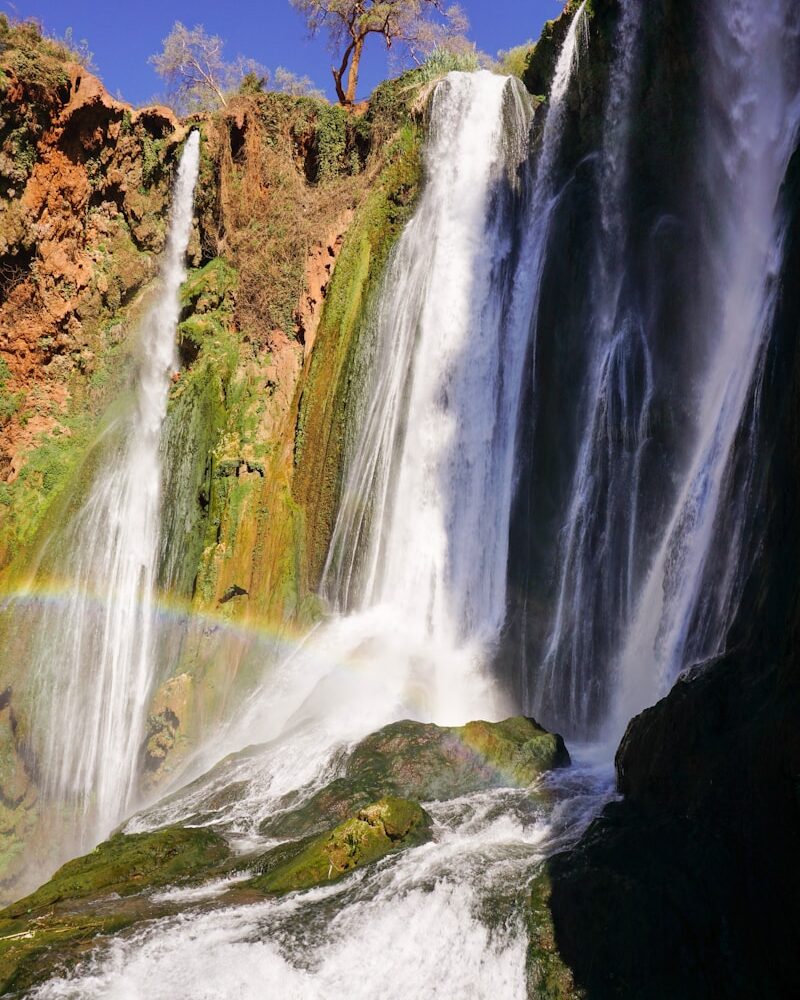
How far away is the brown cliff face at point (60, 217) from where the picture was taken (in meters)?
21.3

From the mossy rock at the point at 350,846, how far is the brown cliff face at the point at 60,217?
53.6 feet

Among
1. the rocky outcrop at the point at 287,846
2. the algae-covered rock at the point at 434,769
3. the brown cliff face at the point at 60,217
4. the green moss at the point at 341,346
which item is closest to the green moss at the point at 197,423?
the green moss at the point at 341,346

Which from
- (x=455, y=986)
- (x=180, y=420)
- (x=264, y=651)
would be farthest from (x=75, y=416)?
(x=455, y=986)

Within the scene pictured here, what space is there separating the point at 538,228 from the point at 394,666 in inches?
350

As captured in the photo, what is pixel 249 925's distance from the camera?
679 centimetres

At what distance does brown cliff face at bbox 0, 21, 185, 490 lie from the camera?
21344 millimetres

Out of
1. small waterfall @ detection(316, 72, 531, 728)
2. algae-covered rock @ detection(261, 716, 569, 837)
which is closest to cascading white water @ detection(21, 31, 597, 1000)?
small waterfall @ detection(316, 72, 531, 728)

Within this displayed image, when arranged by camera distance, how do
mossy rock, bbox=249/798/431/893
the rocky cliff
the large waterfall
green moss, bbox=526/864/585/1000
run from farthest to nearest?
the rocky cliff
the large waterfall
mossy rock, bbox=249/798/431/893
green moss, bbox=526/864/585/1000

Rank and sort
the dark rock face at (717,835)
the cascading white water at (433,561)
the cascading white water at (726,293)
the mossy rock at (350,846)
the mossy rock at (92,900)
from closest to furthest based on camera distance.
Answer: the dark rock face at (717,835), the mossy rock at (92,900), the cascading white water at (433,561), the mossy rock at (350,846), the cascading white water at (726,293)

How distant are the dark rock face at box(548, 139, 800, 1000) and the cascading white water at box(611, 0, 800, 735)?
175cm

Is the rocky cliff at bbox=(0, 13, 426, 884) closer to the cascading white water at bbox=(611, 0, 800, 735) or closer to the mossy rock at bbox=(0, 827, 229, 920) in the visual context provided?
the mossy rock at bbox=(0, 827, 229, 920)

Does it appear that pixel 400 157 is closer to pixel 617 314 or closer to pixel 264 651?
pixel 617 314

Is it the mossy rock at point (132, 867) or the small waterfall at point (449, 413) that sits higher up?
the small waterfall at point (449, 413)

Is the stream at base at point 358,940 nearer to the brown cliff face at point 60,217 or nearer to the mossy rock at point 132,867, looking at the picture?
the mossy rock at point 132,867
